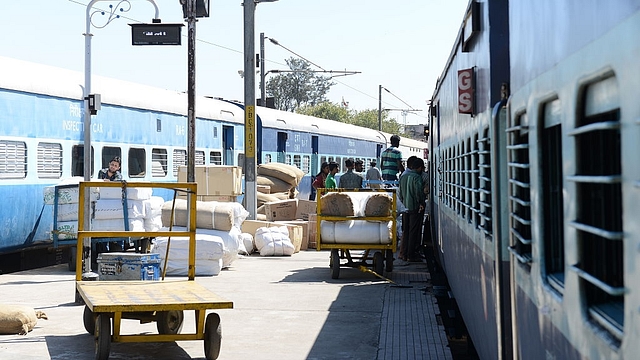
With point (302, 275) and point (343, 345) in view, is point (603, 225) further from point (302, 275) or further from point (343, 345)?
point (302, 275)

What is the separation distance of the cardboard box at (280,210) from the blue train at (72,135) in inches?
79.3

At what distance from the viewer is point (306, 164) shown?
30859 mm

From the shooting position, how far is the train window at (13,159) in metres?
14.1

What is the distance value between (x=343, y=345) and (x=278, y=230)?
910 centimetres

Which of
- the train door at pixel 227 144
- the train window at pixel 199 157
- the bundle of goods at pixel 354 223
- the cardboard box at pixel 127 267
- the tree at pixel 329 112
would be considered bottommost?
the cardboard box at pixel 127 267

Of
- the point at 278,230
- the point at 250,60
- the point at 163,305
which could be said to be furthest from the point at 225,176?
the point at 163,305

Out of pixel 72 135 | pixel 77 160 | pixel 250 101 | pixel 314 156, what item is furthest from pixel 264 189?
pixel 72 135

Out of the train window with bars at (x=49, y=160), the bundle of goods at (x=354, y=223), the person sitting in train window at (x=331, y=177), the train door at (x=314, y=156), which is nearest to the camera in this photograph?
the bundle of goods at (x=354, y=223)

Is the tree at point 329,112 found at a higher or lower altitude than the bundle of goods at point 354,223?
higher

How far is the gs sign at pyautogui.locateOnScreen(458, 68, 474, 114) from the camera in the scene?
634 cm

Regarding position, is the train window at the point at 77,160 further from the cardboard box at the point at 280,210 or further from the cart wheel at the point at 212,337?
the cart wheel at the point at 212,337

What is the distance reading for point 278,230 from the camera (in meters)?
17.7

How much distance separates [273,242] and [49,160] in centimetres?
431

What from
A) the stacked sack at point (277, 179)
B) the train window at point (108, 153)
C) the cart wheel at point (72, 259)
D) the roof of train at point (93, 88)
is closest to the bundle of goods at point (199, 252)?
the cart wheel at point (72, 259)
